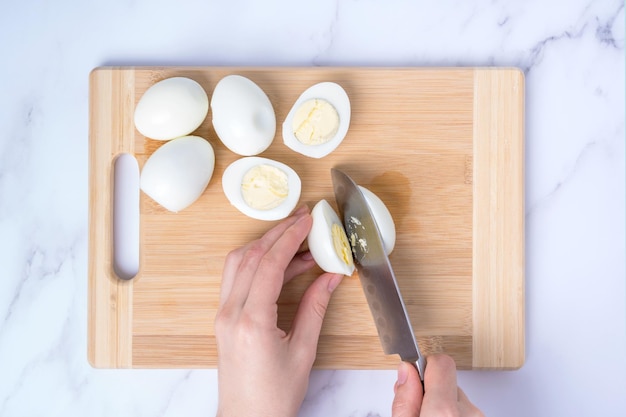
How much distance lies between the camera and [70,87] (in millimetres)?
1640

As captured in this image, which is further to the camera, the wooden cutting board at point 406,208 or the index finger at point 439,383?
the wooden cutting board at point 406,208

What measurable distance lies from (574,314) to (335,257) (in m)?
0.73

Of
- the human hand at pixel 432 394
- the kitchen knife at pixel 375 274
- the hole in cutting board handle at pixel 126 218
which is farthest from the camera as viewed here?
the hole in cutting board handle at pixel 126 218

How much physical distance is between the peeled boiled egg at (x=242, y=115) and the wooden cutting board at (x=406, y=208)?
83 millimetres

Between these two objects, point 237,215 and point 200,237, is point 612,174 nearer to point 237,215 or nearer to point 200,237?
point 237,215

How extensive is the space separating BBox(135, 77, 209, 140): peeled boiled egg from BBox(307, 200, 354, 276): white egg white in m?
0.40

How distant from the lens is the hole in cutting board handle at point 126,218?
5.23 ft

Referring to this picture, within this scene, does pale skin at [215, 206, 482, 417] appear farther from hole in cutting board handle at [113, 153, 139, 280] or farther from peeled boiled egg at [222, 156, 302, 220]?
hole in cutting board handle at [113, 153, 139, 280]

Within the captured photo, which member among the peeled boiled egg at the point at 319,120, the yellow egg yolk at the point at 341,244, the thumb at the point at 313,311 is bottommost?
the thumb at the point at 313,311

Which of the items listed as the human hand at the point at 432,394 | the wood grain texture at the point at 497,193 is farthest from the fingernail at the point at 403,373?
the wood grain texture at the point at 497,193

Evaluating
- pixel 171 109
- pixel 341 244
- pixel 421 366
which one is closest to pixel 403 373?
pixel 421 366

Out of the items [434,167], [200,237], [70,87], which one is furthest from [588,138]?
[70,87]

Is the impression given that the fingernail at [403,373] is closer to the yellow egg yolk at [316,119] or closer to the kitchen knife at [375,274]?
the kitchen knife at [375,274]

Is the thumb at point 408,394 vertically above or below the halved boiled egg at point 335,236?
below
